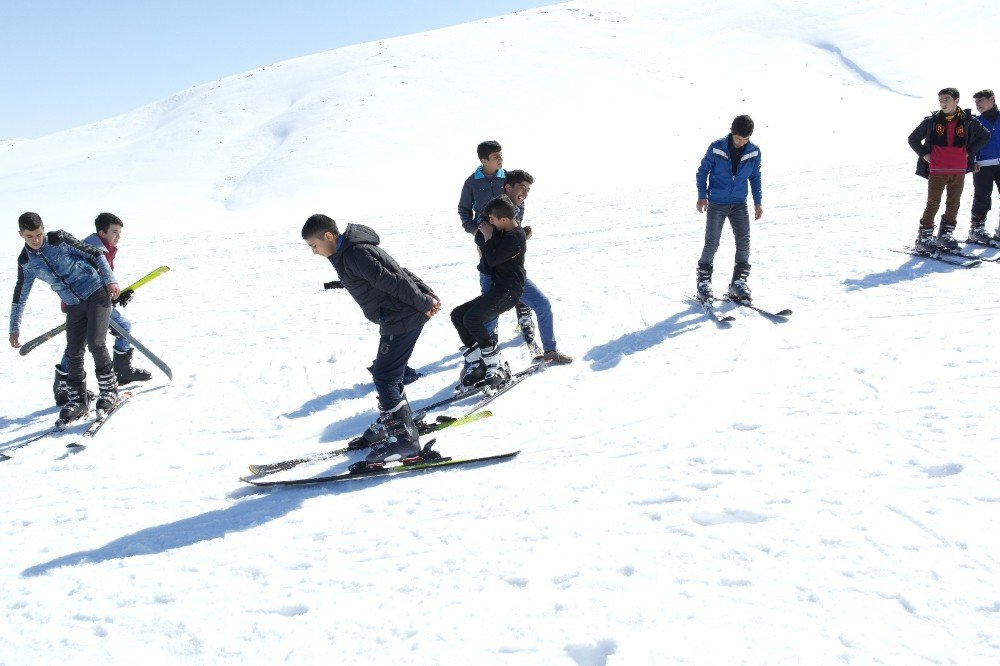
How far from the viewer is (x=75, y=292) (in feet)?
21.6

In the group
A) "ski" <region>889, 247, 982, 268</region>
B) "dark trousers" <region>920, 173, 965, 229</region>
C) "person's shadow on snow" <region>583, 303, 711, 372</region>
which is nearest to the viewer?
"person's shadow on snow" <region>583, 303, 711, 372</region>

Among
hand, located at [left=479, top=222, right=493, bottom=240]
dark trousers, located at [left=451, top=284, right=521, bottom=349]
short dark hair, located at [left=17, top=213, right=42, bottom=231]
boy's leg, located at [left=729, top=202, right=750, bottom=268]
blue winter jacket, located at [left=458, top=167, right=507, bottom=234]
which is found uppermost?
short dark hair, located at [left=17, top=213, right=42, bottom=231]

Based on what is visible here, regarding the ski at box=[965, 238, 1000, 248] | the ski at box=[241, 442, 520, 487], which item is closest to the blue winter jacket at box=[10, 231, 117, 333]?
the ski at box=[241, 442, 520, 487]

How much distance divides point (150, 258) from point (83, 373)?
9.27 metres

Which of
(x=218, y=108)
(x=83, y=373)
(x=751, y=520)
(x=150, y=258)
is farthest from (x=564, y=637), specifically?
(x=218, y=108)

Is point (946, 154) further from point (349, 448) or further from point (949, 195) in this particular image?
point (349, 448)

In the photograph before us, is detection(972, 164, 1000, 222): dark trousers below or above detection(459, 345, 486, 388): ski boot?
above

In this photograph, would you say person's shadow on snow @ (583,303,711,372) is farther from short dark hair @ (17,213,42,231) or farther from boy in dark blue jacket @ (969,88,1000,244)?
short dark hair @ (17,213,42,231)

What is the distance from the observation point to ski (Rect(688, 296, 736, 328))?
7.45 metres

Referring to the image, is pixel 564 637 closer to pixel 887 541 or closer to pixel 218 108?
pixel 887 541

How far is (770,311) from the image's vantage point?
7.52 m

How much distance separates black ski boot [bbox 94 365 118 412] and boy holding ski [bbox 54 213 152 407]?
372mm

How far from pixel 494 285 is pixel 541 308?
2.58 ft

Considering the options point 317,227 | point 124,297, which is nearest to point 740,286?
point 317,227
